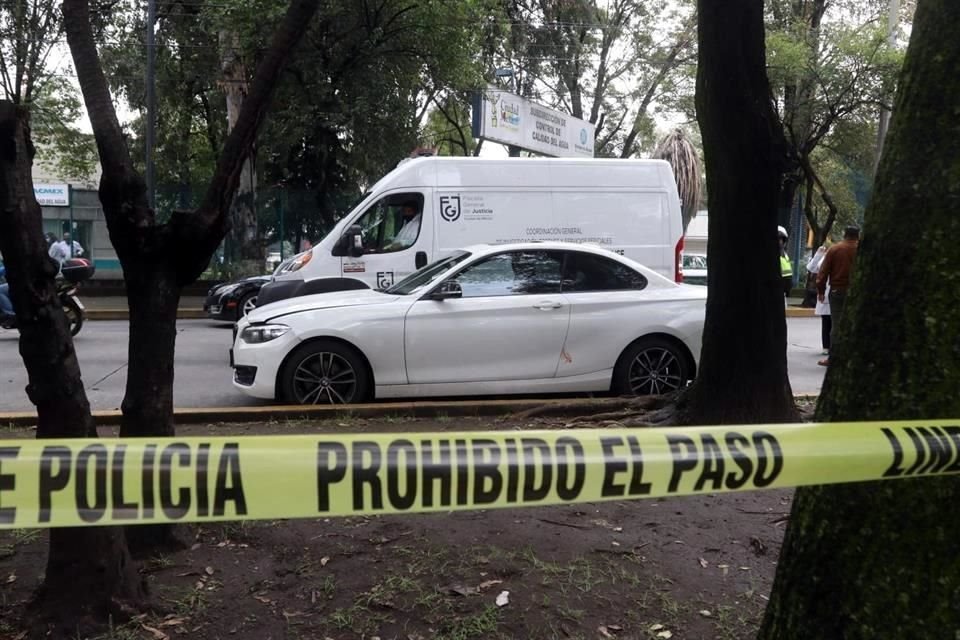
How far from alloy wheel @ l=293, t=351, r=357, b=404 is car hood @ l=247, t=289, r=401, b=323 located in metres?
0.42

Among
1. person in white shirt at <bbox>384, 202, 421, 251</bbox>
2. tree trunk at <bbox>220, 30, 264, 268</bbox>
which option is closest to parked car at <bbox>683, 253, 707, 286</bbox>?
tree trunk at <bbox>220, 30, 264, 268</bbox>

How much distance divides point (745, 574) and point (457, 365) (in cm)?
366

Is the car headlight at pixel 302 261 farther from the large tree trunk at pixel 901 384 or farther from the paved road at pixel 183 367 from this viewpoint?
the large tree trunk at pixel 901 384

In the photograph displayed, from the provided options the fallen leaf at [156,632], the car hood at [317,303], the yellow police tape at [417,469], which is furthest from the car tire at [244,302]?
the yellow police tape at [417,469]

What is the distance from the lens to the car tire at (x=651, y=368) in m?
7.35

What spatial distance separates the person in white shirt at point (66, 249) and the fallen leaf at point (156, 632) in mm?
15073

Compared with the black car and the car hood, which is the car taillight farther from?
the black car

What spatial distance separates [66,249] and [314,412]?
47.6ft

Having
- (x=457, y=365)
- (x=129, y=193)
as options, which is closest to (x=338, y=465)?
(x=129, y=193)

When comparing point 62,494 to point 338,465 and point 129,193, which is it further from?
point 129,193

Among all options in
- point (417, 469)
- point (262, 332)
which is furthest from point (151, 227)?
point (262, 332)

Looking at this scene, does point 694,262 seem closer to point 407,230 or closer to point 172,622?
point 407,230

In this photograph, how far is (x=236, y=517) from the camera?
202 cm

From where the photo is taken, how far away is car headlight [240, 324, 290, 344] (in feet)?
22.3
